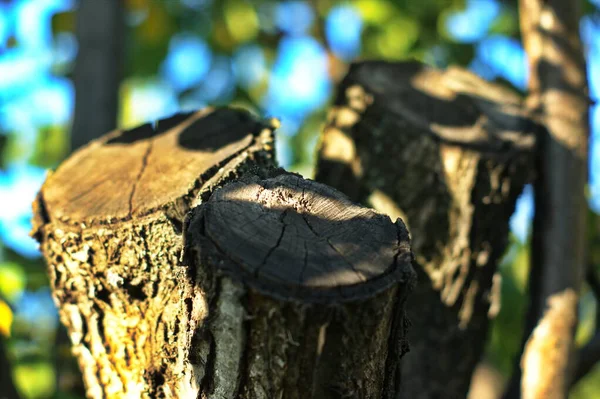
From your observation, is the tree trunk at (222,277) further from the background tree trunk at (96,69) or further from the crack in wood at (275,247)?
the background tree trunk at (96,69)

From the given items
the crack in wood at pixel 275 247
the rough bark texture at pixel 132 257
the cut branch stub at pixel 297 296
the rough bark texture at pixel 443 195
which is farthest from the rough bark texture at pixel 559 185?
the crack in wood at pixel 275 247

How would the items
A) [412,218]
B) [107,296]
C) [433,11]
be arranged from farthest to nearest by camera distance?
[433,11] < [412,218] < [107,296]

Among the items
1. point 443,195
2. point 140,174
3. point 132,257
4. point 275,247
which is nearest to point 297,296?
point 275,247

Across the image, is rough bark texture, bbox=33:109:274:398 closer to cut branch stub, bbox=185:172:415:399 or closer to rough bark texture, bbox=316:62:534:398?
cut branch stub, bbox=185:172:415:399

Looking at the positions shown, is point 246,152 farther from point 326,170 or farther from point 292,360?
point 326,170

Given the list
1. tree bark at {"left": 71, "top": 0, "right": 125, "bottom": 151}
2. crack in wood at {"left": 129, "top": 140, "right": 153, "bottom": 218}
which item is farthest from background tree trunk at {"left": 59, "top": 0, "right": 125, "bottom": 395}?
crack in wood at {"left": 129, "top": 140, "right": 153, "bottom": 218}

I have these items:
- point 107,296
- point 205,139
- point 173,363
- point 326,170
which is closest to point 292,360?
point 173,363

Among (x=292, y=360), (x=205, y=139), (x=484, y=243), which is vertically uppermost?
(x=205, y=139)
